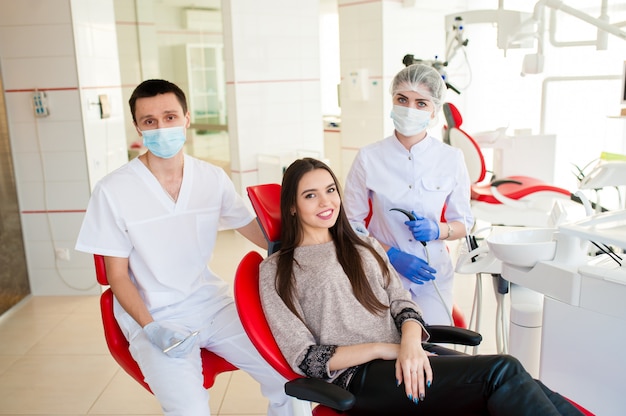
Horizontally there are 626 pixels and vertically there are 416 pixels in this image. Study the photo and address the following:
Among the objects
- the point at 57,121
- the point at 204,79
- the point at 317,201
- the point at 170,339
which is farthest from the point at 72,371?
the point at 204,79

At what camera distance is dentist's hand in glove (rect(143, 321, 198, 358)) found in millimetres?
1661

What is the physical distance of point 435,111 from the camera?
206cm

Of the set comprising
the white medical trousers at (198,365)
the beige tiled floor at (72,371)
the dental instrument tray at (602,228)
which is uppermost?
the dental instrument tray at (602,228)

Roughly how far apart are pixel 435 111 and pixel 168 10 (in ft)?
13.9

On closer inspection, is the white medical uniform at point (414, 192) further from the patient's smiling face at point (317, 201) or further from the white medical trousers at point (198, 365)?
the white medical trousers at point (198, 365)

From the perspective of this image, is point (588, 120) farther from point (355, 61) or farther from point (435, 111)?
point (435, 111)

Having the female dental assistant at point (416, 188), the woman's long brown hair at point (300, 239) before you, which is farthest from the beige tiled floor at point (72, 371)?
the woman's long brown hair at point (300, 239)

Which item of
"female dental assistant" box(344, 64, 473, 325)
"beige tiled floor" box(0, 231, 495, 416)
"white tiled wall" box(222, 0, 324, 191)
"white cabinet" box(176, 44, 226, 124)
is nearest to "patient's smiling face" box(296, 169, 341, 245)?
"female dental assistant" box(344, 64, 473, 325)

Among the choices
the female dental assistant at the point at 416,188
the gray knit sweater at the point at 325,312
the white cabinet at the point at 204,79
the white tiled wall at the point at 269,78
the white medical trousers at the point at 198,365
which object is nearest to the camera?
the gray knit sweater at the point at 325,312

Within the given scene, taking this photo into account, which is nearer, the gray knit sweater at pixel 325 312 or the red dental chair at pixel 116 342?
the gray knit sweater at pixel 325 312

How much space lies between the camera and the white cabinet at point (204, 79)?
5.49 m

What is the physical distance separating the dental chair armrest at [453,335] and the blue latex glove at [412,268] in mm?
285

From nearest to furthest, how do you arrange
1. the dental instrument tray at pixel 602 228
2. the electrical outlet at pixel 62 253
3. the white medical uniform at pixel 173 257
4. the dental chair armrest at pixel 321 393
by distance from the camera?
the dental chair armrest at pixel 321 393
the dental instrument tray at pixel 602 228
the white medical uniform at pixel 173 257
the electrical outlet at pixel 62 253

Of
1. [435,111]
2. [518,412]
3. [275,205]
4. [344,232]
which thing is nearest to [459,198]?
[435,111]
